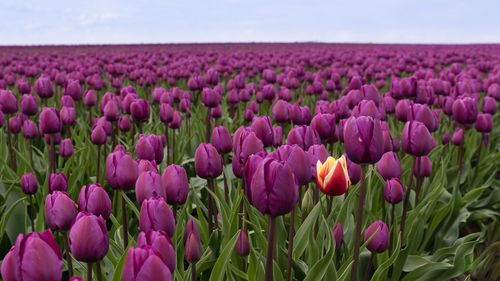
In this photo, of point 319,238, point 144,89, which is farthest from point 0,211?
point 144,89

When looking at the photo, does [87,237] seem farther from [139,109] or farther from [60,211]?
[139,109]

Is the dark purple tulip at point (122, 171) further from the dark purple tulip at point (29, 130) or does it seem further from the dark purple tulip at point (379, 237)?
the dark purple tulip at point (29, 130)

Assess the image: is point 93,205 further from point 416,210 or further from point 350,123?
point 416,210

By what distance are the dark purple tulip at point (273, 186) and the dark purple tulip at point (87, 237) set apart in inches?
17.0

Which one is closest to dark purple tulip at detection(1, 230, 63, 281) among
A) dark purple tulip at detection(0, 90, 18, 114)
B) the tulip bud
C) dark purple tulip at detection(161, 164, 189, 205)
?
dark purple tulip at detection(161, 164, 189, 205)

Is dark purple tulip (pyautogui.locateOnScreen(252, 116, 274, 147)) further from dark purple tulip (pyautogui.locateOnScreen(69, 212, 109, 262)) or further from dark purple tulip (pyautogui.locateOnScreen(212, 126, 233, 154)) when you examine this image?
dark purple tulip (pyautogui.locateOnScreen(69, 212, 109, 262))

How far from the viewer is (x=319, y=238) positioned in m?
2.54

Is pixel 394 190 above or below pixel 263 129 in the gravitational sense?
below

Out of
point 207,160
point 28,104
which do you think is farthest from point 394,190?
point 28,104

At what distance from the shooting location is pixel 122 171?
6.71 ft

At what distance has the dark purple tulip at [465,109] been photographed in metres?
3.54

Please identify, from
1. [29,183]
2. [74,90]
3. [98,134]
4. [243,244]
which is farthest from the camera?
[74,90]

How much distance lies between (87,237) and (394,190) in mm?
1564

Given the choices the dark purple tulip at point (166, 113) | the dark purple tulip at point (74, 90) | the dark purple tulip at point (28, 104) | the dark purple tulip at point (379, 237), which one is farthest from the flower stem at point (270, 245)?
the dark purple tulip at point (74, 90)
